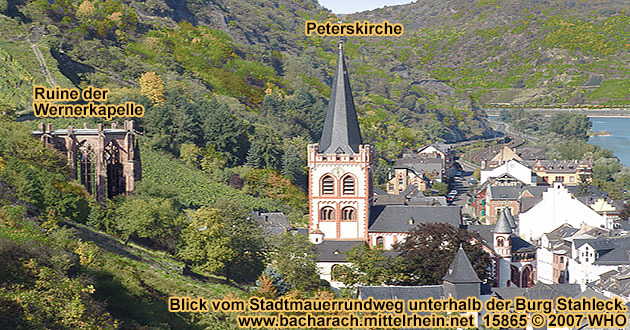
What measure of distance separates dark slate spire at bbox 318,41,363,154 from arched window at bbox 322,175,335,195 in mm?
2185

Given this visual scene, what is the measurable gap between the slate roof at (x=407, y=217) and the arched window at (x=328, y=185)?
13.6ft

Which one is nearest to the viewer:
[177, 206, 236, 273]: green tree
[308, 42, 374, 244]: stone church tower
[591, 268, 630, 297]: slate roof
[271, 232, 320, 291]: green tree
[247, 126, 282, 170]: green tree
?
[177, 206, 236, 273]: green tree

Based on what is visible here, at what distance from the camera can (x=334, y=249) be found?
71.5 metres

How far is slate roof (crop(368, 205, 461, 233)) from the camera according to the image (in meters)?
73.4

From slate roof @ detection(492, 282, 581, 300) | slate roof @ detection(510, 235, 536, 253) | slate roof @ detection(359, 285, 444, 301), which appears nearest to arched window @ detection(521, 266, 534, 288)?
slate roof @ detection(510, 235, 536, 253)

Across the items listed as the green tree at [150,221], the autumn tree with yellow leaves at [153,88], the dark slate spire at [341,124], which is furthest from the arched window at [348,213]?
the autumn tree with yellow leaves at [153,88]

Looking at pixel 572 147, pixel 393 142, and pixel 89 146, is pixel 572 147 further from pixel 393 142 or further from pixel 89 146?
pixel 89 146

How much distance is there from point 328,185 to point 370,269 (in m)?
10.5

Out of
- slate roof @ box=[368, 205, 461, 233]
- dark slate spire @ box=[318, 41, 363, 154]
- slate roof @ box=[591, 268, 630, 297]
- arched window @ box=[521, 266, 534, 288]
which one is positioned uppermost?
dark slate spire @ box=[318, 41, 363, 154]

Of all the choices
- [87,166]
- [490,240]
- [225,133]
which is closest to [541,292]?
[490,240]

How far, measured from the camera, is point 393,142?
552ft

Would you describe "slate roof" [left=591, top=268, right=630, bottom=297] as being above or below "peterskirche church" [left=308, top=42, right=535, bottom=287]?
below

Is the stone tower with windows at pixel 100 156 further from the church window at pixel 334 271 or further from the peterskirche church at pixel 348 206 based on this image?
the church window at pixel 334 271

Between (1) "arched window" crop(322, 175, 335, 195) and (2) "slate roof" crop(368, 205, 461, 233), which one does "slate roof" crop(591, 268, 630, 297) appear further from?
(1) "arched window" crop(322, 175, 335, 195)
